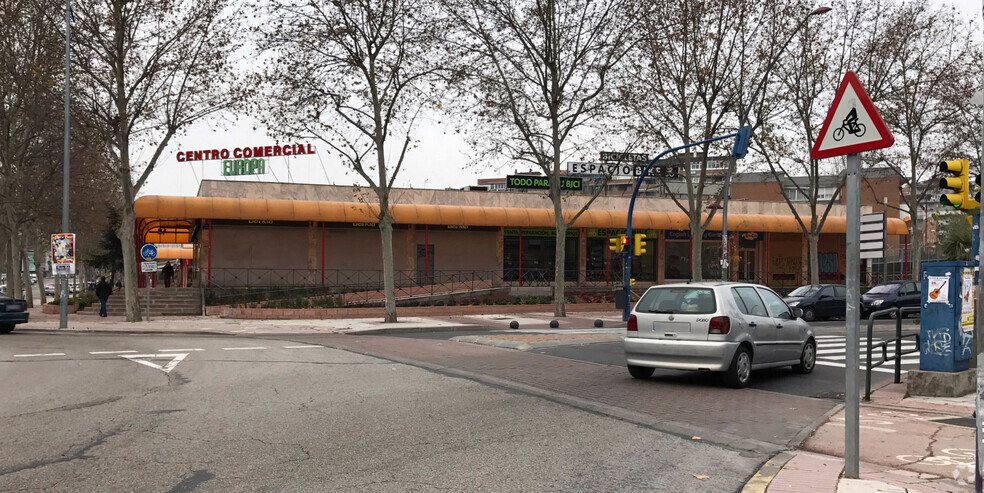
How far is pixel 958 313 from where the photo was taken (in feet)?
33.5

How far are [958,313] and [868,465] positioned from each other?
4.46 metres

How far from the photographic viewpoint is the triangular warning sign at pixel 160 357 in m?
13.8

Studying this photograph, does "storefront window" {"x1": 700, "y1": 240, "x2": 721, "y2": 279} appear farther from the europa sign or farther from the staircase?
the staircase

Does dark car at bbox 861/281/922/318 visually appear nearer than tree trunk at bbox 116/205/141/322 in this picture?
No

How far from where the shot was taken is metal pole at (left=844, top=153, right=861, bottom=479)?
5.74m

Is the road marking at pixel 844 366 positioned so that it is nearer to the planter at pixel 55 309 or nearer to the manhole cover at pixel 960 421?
the manhole cover at pixel 960 421

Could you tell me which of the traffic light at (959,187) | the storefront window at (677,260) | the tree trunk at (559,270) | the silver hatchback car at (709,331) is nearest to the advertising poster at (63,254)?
the tree trunk at (559,270)

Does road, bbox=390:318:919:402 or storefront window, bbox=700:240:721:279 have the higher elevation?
storefront window, bbox=700:240:721:279

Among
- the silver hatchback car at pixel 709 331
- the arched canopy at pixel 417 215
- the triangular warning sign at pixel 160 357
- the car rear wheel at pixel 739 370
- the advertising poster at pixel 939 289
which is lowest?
the triangular warning sign at pixel 160 357

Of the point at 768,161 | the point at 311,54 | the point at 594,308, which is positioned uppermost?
the point at 311,54

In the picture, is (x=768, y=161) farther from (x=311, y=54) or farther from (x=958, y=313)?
(x=958, y=313)

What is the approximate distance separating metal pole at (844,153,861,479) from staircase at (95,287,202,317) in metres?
31.3

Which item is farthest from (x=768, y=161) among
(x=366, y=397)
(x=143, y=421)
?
(x=143, y=421)

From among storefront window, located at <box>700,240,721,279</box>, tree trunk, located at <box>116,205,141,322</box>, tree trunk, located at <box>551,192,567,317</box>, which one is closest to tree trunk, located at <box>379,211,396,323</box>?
tree trunk, located at <box>551,192,567,317</box>
